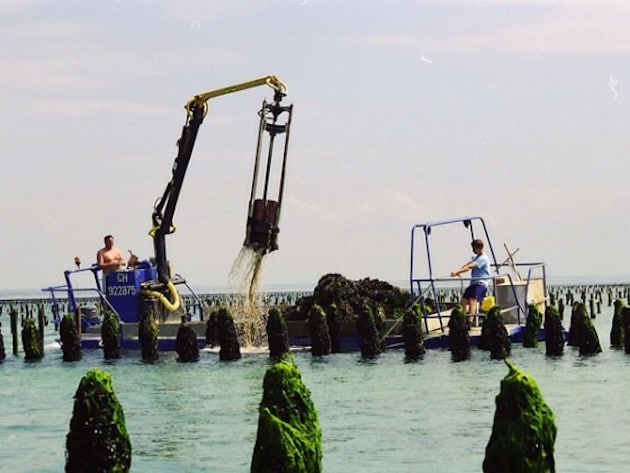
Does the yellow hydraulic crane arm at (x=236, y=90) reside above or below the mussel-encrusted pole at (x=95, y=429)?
above

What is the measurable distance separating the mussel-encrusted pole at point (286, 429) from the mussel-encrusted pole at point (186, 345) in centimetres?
2240

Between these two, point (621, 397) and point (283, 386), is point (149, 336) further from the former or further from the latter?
point (283, 386)

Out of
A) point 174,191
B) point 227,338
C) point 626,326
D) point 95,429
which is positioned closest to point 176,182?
point 174,191

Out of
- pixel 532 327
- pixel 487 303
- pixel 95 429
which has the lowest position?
pixel 95 429

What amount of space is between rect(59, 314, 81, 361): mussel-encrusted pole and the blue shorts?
37.3 feet

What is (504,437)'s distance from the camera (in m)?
12.2

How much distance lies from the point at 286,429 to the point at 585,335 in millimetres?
22730

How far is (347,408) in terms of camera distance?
25.3m

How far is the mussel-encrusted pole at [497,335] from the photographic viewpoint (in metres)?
32.4

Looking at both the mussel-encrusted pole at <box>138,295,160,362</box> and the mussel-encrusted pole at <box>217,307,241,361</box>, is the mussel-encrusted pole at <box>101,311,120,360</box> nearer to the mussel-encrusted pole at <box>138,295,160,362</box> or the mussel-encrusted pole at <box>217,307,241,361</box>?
the mussel-encrusted pole at <box>138,295,160,362</box>

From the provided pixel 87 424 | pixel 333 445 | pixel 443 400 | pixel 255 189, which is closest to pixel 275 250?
pixel 255 189

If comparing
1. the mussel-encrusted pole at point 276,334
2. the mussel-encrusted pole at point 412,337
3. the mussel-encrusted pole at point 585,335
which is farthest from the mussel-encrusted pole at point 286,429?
the mussel-encrusted pole at point 585,335

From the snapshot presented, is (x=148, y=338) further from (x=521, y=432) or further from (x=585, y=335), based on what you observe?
(x=521, y=432)

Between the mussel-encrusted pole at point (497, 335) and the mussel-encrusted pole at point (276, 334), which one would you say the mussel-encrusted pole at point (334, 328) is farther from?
the mussel-encrusted pole at point (497, 335)
